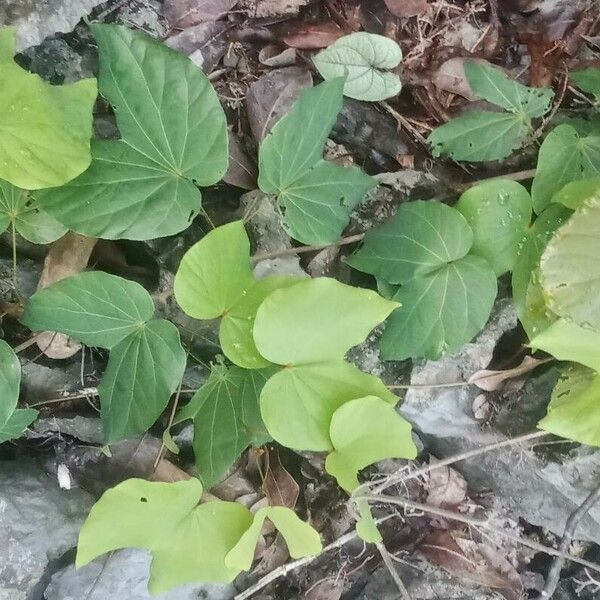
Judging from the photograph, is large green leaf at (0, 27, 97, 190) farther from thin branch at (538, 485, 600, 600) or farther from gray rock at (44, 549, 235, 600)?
thin branch at (538, 485, 600, 600)

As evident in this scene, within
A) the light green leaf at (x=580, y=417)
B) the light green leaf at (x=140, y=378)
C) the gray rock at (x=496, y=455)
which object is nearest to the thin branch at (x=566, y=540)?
the gray rock at (x=496, y=455)

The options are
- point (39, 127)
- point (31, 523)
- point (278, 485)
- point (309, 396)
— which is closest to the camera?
point (39, 127)

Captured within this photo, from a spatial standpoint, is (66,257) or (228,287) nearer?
(228,287)

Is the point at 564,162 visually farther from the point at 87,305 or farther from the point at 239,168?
the point at 87,305

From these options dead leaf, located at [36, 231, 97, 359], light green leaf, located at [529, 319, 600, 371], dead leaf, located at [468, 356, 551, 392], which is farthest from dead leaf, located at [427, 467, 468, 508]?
dead leaf, located at [36, 231, 97, 359]

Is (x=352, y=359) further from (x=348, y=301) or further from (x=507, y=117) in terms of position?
(x=507, y=117)

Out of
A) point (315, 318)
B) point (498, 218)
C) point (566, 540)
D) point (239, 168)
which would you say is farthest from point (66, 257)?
point (566, 540)
